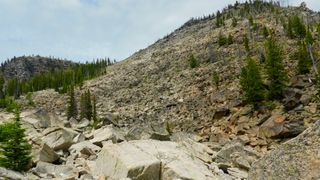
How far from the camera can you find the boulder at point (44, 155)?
59.5 feet

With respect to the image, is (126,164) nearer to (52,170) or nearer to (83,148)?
(52,170)

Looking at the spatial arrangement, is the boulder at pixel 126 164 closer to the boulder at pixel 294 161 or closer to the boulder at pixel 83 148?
the boulder at pixel 83 148

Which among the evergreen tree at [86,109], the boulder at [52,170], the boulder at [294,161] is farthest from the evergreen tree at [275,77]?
the boulder at [294,161]

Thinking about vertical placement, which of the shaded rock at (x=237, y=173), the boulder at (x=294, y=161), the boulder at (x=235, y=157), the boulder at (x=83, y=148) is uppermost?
the boulder at (x=294, y=161)

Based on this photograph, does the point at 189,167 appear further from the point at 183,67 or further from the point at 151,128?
the point at 183,67

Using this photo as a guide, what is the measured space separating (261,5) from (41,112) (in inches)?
5732

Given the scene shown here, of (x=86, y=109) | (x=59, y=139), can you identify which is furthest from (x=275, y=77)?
(x=86, y=109)

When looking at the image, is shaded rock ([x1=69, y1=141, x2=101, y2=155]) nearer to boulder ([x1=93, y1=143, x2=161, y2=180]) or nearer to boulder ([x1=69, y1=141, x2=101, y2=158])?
boulder ([x1=69, y1=141, x2=101, y2=158])

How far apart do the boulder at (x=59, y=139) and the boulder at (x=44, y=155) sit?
7.45 ft

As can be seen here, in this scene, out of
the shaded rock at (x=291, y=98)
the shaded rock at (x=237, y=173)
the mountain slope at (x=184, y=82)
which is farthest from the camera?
the mountain slope at (x=184, y=82)

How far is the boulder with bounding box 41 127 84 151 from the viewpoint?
21547 mm

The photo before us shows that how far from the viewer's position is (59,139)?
21922 mm

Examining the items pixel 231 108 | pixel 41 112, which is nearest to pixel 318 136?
pixel 41 112

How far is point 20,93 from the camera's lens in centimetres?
13838
